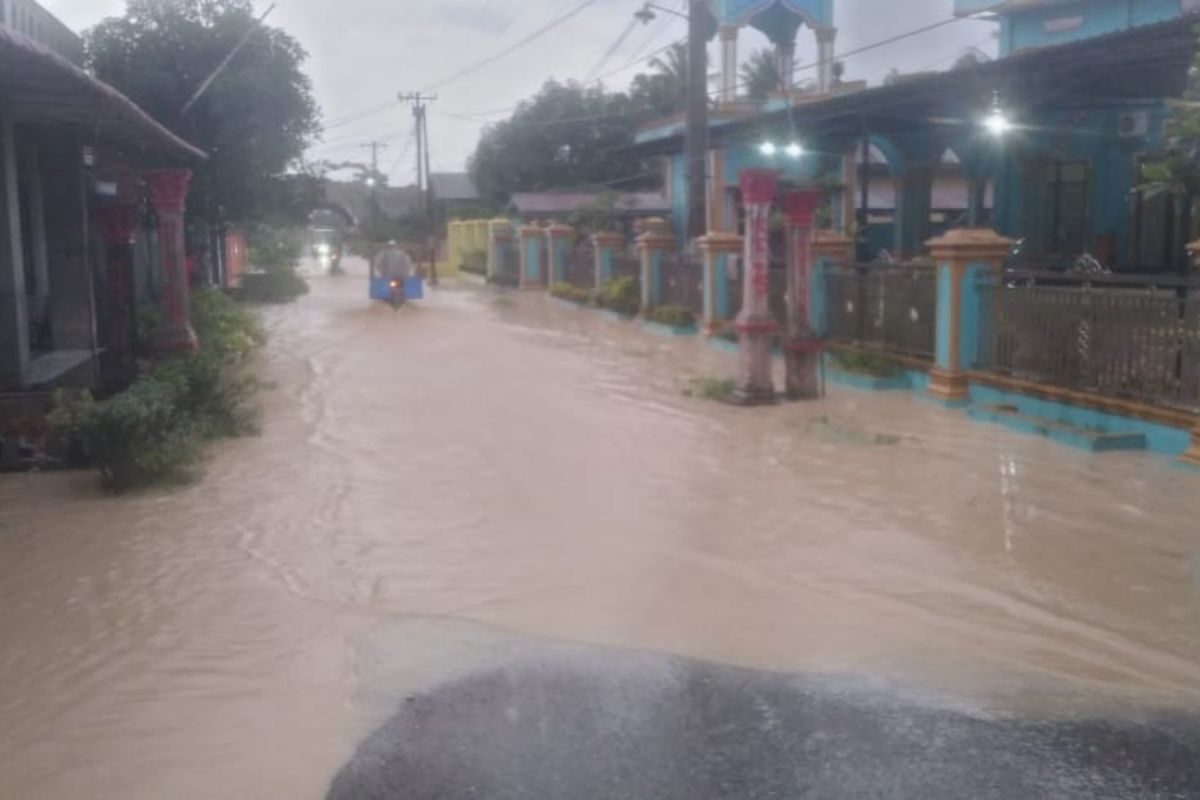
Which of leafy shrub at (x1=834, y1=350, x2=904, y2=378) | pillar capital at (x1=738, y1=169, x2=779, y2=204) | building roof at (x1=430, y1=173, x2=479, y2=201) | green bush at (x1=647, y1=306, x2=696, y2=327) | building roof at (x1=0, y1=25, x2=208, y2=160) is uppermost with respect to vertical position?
building roof at (x1=430, y1=173, x2=479, y2=201)

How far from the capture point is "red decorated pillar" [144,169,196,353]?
1418 cm

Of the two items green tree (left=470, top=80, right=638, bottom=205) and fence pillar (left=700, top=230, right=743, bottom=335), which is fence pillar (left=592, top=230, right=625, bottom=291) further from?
A: green tree (left=470, top=80, right=638, bottom=205)

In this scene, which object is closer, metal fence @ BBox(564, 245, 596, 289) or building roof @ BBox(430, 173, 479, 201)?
metal fence @ BBox(564, 245, 596, 289)

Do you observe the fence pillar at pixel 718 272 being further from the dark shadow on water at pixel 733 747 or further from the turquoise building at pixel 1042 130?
the dark shadow on water at pixel 733 747

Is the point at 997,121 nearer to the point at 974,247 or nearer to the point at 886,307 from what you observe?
the point at 886,307

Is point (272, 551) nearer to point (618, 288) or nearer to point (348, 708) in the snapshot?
point (348, 708)

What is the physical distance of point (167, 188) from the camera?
14.3 m

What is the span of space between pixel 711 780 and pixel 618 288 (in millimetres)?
22460

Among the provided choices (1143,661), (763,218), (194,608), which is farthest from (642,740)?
(763,218)

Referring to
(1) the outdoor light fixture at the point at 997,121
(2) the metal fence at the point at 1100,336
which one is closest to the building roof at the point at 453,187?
(1) the outdoor light fixture at the point at 997,121

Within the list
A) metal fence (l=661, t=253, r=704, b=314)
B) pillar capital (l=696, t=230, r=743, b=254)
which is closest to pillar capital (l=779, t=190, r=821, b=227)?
pillar capital (l=696, t=230, r=743, b=254)

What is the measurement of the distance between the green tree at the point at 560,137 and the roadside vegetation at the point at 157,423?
41.7 m

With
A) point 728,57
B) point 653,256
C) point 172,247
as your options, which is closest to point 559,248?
point 728,57

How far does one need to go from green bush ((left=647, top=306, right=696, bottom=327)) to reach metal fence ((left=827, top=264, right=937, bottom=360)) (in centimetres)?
581
